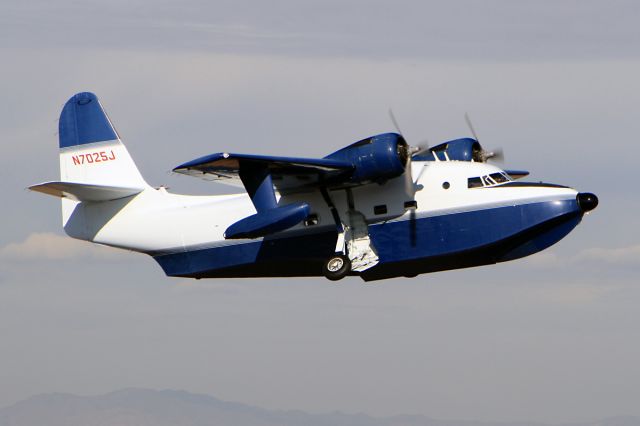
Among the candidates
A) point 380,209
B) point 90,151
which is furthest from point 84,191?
point 380,209

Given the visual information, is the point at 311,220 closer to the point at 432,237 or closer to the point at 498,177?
the point at 432,237

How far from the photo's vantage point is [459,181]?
25.6 meters

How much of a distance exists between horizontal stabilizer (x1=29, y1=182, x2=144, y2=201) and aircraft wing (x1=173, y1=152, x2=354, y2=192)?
3.29 m

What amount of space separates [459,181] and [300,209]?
3.61 metres

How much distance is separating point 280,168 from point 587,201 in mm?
6372

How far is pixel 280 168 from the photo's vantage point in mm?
25234

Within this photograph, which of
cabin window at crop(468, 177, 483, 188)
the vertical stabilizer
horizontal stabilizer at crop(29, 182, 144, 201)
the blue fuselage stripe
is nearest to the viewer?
the blue fuselage stripe

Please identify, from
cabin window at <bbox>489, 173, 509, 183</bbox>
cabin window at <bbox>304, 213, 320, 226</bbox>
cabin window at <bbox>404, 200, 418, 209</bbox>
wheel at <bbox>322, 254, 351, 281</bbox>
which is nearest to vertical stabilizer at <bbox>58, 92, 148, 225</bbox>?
cabin window at <bbox>304, 213, 320, 226</bbox>

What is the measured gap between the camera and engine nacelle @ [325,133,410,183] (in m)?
24.6

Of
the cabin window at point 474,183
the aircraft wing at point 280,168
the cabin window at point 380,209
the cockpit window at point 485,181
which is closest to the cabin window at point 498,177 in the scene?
the cockpit window at point 485,181

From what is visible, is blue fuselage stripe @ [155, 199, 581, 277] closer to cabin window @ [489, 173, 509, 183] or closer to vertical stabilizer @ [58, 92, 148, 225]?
cabin window @ [489, 173, 509, 183]

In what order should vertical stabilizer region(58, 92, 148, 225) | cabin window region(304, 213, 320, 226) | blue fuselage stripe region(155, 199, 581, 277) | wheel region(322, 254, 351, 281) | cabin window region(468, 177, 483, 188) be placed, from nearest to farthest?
blue fuselage stripe region(155, 199, 581, 277) < cabin window region(468, 177, 483, 188) < wheel region(322, 254, 351, 281) < cabin window region(304, 213, 320, 226) < vertical stabilizer region(58, 92, 148, 225)

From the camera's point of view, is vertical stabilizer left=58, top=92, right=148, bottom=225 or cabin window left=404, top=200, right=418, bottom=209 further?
vertical stabilizer left=58, top=92, right=148, bottom=225

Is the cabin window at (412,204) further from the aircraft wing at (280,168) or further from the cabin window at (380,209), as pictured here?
the aircraft wing at (280,168)
